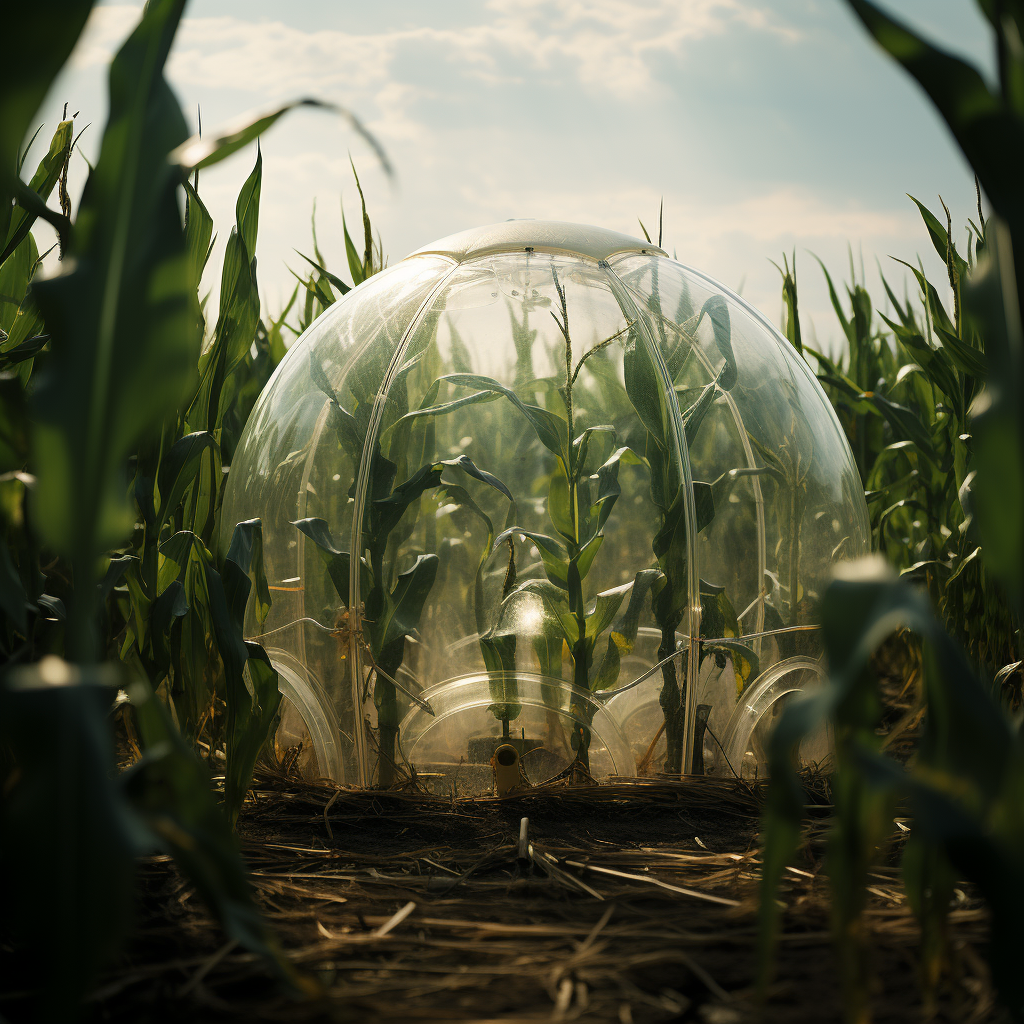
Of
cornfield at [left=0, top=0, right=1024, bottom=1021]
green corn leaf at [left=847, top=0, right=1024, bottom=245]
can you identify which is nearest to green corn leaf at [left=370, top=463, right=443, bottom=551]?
cornfield at [left=0, top=0, right=1024, bottom=1021]

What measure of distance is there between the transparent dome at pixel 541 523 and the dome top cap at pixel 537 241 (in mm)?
11

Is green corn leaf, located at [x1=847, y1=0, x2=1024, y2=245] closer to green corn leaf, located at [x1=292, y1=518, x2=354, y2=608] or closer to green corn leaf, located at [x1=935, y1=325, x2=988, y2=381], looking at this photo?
green corn leaf, located at [x1=935, y1=325, x2=988, y2=381]

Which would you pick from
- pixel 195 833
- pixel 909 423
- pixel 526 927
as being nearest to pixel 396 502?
pixel 526 927

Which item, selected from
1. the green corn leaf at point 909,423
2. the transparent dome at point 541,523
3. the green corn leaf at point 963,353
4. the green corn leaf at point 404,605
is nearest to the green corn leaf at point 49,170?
the transparent dome at point 541,523

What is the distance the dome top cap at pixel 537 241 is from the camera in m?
2.20

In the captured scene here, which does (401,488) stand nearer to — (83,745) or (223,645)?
(223,645)

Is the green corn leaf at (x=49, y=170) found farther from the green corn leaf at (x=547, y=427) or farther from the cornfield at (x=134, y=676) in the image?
the green corn leaf at (x=547, y=427)

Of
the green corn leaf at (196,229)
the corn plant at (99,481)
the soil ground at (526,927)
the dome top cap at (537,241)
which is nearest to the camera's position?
the corn plant at (99,481)

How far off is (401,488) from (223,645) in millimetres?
624

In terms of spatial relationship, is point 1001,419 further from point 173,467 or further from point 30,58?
point 173,467

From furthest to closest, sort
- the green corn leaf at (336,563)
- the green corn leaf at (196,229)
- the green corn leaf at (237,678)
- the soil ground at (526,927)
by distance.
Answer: the green corn leaf at (336,563)
the green corn leaf at (196,229)
the green corn leaf at (237,678)
the soil ground at (526,927)

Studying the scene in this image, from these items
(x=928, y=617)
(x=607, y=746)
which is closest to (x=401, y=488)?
(x=607, y=746)


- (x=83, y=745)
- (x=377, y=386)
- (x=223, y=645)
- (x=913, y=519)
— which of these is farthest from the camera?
(x=913, y=519)

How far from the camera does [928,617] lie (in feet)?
2.32
